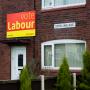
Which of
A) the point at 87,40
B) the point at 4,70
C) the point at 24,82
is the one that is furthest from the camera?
the point at 4,70

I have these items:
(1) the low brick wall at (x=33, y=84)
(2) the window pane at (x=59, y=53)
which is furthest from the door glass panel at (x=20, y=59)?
(1) the low brick wall at (x=33, y=84)

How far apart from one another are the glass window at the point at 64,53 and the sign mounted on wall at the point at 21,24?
49.4 inches

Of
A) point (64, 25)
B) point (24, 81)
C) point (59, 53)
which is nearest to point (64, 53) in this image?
point (59, 53)

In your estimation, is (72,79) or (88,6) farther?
(88,6)

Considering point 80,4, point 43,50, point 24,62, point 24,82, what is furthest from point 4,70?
point 24,82

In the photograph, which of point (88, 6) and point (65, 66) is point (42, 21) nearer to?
point (88, 6)

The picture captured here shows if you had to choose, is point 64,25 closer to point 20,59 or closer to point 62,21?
point 62,21

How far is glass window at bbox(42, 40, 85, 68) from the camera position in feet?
58.4

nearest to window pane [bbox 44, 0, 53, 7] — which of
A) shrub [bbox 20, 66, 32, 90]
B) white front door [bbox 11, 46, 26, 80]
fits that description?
white front door [bbox 11, 46, 26, 80]

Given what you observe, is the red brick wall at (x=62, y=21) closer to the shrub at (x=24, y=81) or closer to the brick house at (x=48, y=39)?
the brick house at (x=48, y=39)

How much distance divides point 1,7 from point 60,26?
413 centimetres

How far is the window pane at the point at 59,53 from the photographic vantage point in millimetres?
18391

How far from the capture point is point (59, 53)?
60.8ft

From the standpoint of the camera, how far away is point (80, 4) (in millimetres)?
17688
